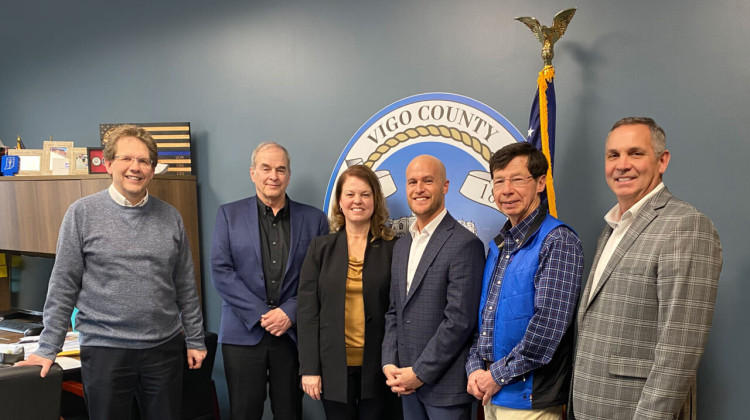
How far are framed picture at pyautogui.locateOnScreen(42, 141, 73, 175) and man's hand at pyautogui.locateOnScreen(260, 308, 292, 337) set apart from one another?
1.92m

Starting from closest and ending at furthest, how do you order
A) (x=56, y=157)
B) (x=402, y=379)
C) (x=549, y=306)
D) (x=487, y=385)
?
1. (x=549, y=306)
2. (x=487, y=385)
3. (x=402, y=379)
4. (x=56, y=157)

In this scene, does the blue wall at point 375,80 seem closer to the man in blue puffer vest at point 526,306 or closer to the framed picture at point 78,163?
the framed picture at point 78,163

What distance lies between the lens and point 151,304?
202 centimetres

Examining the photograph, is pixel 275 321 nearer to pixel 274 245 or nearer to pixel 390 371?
pixel 274 245

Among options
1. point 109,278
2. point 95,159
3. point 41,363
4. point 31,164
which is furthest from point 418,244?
point 31,164

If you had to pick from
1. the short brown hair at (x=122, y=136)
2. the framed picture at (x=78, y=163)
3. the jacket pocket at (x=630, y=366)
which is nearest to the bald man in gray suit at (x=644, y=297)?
the jacket pocket at (x=630, y=366)

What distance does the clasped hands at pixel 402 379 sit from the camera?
1.86 metres

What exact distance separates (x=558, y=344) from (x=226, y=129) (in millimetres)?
2386

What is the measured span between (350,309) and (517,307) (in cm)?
74

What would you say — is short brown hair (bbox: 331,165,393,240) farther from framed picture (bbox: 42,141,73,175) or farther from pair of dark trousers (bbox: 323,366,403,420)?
framed picture (bbox: 42,141,73,175)

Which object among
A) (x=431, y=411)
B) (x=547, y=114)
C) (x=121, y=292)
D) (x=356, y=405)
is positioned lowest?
(x=356, y=405)

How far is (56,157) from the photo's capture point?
10.7 ft

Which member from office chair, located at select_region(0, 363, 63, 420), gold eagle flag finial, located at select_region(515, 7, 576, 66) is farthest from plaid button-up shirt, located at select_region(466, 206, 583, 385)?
office chair, located at select_region(0, 363, 63, 420)

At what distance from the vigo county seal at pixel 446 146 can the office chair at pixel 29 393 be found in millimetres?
1374
